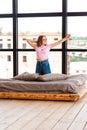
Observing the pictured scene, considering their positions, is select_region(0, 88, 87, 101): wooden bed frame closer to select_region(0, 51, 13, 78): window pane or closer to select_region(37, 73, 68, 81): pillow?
select_region(37, 73, 68, 81): pillow

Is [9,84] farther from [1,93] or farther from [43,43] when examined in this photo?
[43,43]

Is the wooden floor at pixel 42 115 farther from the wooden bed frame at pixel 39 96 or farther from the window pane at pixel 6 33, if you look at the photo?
the window pane at pixel 6 33

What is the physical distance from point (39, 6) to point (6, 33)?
118 centimetres

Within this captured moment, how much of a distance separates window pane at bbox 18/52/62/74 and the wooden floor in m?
2.90

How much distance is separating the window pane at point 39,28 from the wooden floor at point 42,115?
324cm

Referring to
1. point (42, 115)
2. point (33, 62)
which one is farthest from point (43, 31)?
point (42, 115)

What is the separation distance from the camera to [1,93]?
18.9 feet

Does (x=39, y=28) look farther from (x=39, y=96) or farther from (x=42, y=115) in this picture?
(x=42, y=115)

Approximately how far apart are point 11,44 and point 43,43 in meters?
1.69

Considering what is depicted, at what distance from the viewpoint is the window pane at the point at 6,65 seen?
8680 millimetres

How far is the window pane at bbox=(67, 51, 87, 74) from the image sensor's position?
27.2 ft

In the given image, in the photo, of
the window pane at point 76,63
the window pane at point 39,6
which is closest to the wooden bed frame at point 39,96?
the window pane at point 76,63

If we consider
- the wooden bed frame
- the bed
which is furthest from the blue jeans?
the wooden bed frame

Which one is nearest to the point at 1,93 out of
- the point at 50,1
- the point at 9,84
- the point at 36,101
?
the point at 9,84
